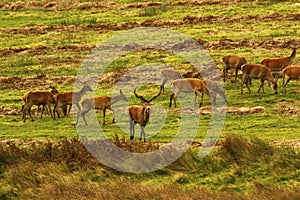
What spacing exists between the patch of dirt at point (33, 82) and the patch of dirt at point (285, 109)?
893 centimetres

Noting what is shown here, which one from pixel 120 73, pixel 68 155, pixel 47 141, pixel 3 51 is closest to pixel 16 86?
pixel 120 73

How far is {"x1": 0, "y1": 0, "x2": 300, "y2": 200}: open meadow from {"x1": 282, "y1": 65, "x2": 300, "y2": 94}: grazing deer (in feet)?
1.39

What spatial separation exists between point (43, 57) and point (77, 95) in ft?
28.3

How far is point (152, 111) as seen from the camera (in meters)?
29.5

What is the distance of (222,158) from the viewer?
73.2 ft

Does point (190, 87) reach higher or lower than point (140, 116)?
lower

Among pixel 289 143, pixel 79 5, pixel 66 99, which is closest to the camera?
pixel 289 143

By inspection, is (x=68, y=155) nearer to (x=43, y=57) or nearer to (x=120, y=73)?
(x=120, y=73)

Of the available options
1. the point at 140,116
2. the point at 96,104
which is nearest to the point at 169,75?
the point at 96,104

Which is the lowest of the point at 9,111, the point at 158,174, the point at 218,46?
the point at 9,111

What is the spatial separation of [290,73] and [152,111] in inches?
192

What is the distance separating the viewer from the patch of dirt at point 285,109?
27844mm

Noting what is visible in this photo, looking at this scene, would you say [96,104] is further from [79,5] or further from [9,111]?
[79,5]

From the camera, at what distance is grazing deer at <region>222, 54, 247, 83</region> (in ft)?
107
